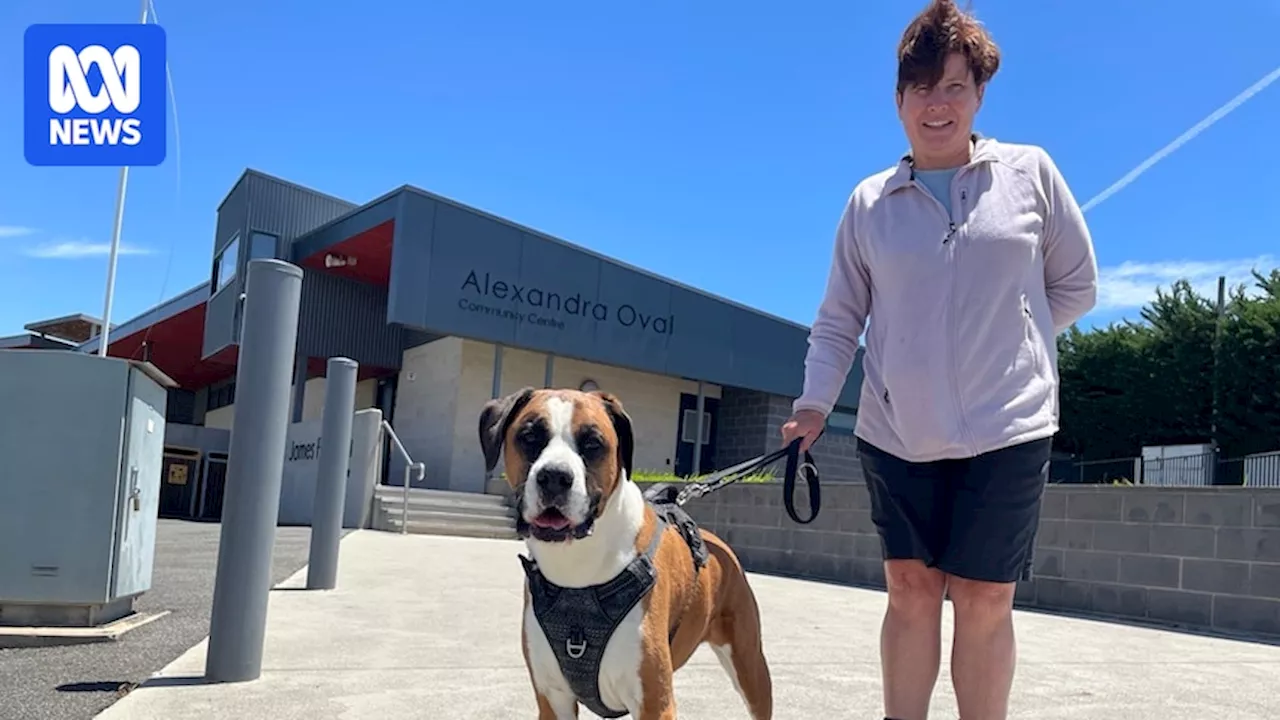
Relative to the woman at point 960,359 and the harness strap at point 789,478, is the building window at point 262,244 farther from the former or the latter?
the woman at point 960,359

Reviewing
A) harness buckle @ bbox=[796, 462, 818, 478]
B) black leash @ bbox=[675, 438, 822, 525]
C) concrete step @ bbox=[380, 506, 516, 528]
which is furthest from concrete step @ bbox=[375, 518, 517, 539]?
harness buckle @ bbox=[796, 462, 818, 478]

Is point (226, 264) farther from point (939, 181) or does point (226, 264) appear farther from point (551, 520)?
point (939, 181)

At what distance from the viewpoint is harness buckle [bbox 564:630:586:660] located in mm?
2494

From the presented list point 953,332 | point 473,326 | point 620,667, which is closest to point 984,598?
point 953,332

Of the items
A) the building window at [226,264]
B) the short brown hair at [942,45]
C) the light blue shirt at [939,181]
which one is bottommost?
the light blue shirt at [939,181]

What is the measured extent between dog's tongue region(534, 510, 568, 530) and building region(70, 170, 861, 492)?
1582cm

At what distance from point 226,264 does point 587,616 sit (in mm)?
21744

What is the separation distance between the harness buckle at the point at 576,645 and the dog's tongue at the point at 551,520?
310mm

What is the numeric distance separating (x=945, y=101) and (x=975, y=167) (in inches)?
7.8

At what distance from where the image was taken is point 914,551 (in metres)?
2.46

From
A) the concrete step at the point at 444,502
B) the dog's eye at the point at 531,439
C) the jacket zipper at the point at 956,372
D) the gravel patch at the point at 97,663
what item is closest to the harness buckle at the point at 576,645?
the dog's eye at the point at 531,439

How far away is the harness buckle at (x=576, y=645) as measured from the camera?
2494 mm

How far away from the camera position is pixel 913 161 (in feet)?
8.80

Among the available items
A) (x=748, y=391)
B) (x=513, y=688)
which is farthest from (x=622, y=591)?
(x=748, y=391)
